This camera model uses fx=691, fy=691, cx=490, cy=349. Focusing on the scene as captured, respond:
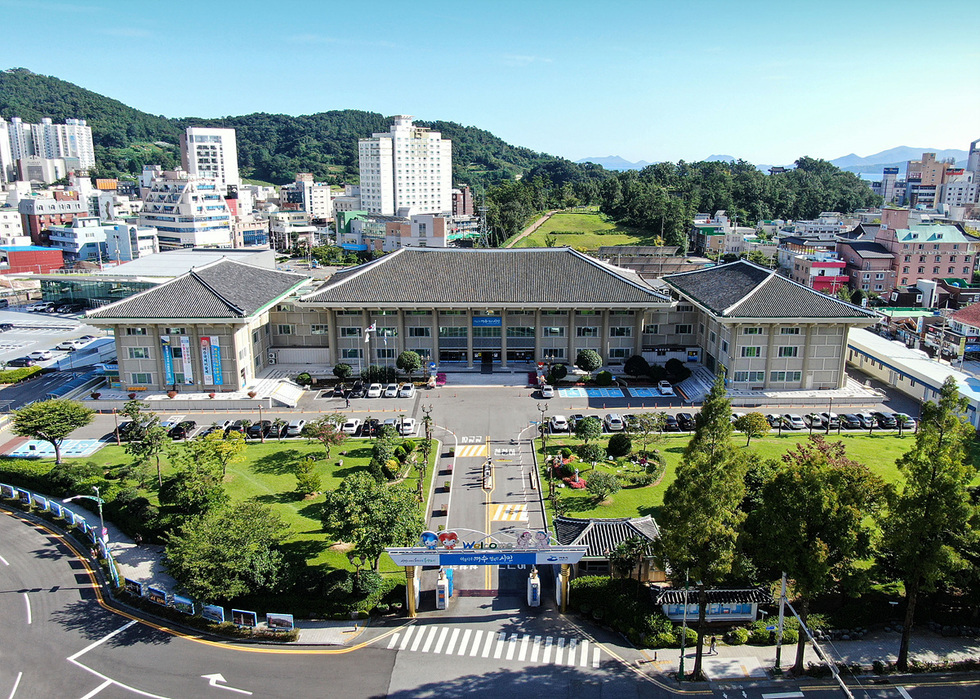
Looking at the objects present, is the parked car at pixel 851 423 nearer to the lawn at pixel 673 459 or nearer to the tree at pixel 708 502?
the lawn at pixel 673 459

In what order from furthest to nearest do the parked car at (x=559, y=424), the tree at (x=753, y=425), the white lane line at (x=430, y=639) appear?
the parked car at (x=559, y=424), the tree at (x=753, y=425), the white lane line at (x=430, y=639)

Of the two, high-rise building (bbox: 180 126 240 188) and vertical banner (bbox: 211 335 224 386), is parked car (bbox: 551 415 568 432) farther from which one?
high-rise building (bbox: 180 126 240 188)

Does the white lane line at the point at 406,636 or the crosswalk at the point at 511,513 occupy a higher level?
the crosswalk at the point at 511,513

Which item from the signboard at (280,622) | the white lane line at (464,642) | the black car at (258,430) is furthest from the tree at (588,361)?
the signboard at (280,622)

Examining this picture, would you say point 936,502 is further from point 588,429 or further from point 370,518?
point 588,429

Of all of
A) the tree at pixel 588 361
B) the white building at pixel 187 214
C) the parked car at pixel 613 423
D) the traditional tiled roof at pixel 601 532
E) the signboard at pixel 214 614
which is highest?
the white building at pixel 187 214

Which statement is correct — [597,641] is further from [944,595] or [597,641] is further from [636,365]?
[636,365]

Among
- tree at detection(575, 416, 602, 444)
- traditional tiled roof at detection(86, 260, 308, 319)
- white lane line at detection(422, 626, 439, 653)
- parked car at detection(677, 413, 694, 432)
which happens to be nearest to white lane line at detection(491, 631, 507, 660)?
white lane line at detection(422, 626, 439, 653)
